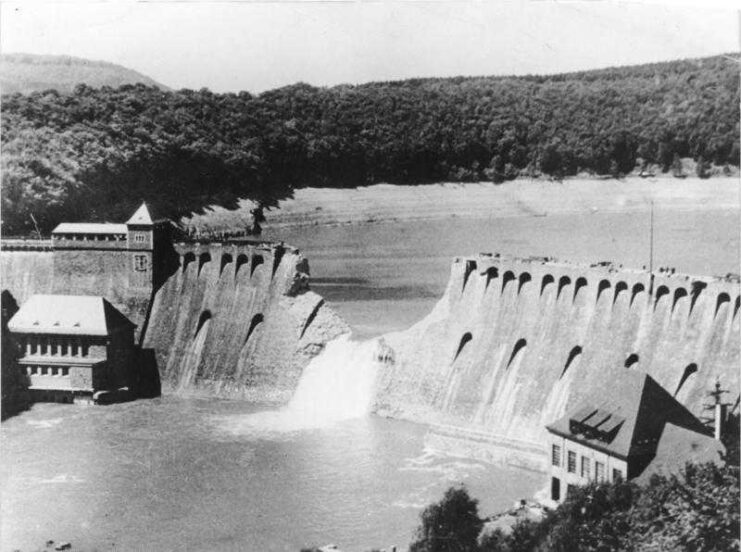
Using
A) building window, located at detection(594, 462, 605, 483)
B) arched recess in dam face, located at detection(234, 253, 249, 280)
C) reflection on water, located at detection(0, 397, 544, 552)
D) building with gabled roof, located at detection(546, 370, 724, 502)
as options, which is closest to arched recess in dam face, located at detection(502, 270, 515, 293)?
reflection on water, located at detection(0, 397, 544, 552)

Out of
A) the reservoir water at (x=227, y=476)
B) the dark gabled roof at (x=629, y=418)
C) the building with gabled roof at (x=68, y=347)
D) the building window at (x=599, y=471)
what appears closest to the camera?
the dark gabled roof at (x=629, y=418)

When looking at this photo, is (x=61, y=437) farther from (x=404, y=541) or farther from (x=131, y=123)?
(x=131, y=123)

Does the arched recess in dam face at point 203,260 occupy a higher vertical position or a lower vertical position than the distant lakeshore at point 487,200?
lower

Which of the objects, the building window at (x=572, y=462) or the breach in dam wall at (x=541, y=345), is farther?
the breach in dam wall at (x=541, y=345)

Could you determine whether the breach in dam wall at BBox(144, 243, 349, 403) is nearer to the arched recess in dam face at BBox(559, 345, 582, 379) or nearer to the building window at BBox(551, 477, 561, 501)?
the arched recess in dam face at BBox(559, 345, 582, 379)

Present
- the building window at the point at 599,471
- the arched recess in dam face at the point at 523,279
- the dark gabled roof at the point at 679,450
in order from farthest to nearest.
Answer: the arched recess in dam face at the point at 523,279 → the building window at the point at 599,471 → the dark gabled roof at the point at 679,450

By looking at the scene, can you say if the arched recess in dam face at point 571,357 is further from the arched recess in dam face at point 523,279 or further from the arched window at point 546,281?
the arched recess in dam face at point 523,279

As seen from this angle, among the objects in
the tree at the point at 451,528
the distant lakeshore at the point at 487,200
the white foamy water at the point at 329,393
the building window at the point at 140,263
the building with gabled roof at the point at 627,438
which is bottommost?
the white foamy water at the point at 329,393

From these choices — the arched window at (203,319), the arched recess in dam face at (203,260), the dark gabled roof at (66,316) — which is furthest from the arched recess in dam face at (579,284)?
the dark gabled roof at (66,316)
